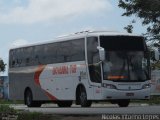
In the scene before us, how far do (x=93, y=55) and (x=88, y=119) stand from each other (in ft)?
31.7

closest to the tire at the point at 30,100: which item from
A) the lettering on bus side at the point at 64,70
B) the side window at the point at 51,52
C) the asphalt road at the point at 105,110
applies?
the side window at the point at 51,52

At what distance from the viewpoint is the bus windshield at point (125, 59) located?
26.9 meters

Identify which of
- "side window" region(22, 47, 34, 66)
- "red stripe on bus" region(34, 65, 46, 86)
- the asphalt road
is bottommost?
the asphalt road

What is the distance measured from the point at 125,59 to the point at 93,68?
5.13 ft

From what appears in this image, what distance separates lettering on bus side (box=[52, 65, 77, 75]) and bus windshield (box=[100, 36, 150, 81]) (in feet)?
8.24

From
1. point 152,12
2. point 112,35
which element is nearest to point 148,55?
point 112,35

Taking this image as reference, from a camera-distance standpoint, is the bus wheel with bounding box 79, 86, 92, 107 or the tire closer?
the bus wheel with bounding box 79, 86, 92, 107

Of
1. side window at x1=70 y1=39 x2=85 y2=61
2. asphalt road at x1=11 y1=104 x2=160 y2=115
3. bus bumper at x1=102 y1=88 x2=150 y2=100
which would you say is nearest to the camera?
asphalt road at x1=11 y1=104 x2=160 y2=115

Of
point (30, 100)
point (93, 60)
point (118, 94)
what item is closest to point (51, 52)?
point (30, 100)

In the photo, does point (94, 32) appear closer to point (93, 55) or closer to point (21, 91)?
point (93, 55)

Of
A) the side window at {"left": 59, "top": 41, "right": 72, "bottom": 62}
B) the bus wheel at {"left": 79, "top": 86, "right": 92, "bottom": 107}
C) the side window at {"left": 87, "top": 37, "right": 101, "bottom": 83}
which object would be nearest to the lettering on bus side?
the side window at {"left": 59, "top": 41, "right": 72, "bottom": 62}

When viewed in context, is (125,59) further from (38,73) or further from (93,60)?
(38,73)

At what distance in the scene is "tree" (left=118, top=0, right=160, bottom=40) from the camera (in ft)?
134

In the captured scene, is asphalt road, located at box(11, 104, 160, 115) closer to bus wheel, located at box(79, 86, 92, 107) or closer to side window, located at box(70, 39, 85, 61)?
bus wheel, located at box(79, 86, 92, 107)
